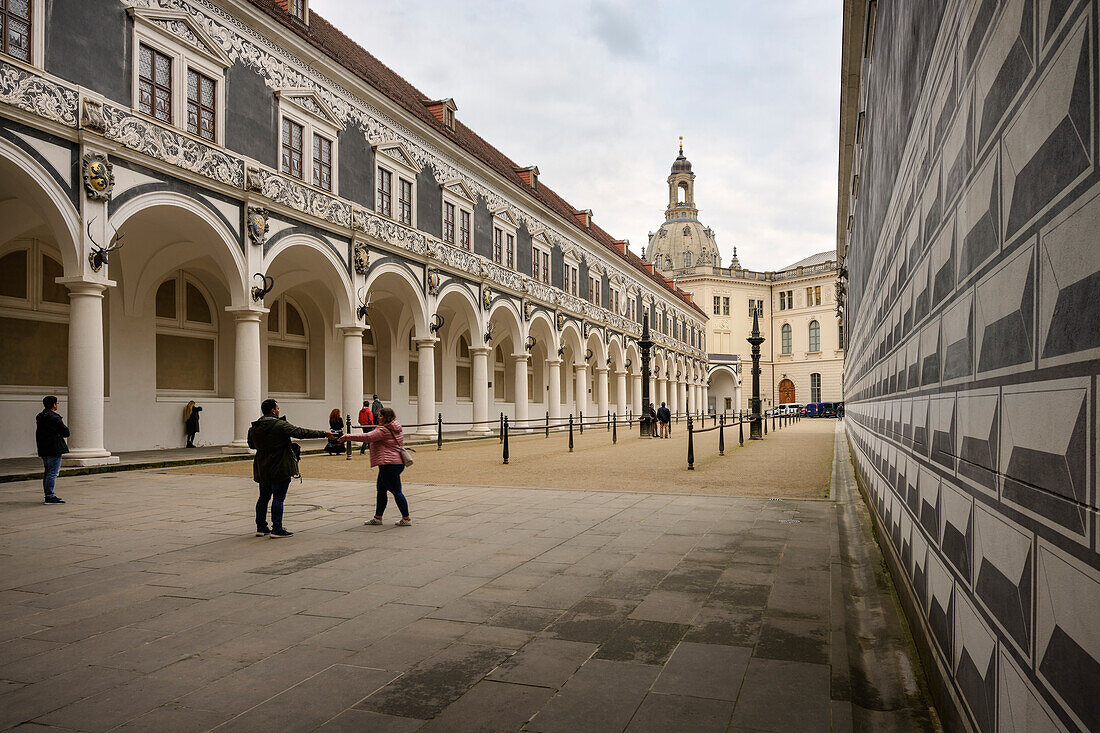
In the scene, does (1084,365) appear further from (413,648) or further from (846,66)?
(846,66)

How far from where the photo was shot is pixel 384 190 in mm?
24406

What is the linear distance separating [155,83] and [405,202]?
389 inches

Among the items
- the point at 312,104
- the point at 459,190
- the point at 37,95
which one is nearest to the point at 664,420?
the point at 459,190

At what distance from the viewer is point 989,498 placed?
2543mm

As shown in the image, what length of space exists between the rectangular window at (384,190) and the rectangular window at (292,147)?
12.1 ft

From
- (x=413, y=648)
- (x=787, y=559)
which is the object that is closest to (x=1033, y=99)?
(x=413, y=648)

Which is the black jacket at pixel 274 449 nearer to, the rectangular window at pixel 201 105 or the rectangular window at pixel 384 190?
the rectangular window at pixel 201 105

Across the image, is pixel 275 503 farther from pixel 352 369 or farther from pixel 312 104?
pixel 312 104

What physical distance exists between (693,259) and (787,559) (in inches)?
3709

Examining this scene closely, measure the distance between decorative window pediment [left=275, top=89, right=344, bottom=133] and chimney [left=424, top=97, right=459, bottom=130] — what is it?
291 inches

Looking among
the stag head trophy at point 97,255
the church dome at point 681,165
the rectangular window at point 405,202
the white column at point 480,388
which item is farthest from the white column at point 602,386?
the church dome at point 681,165

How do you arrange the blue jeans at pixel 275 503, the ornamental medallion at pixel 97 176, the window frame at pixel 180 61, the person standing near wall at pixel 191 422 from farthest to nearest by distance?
the person standing near wall at pixel 191 422
the window frame at pixel 180 61
the ornamental medallion at pixel 97 176
the blue jeans at pixel 275 503

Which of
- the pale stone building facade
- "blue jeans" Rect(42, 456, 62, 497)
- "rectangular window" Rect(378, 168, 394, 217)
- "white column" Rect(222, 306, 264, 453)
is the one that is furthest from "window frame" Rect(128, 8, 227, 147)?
the pale stone building facade

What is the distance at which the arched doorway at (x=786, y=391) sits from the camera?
7969cm
